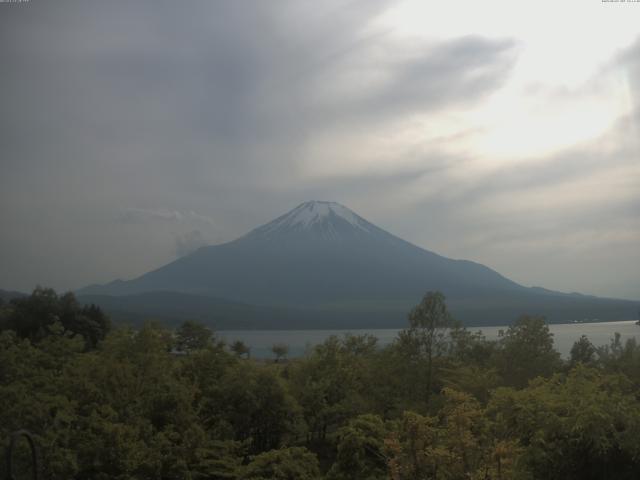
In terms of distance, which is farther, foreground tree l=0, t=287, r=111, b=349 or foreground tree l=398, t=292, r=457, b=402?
foreground tree l=0, t=287, r=111, b=349

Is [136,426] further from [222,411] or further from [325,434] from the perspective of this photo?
[325,434]

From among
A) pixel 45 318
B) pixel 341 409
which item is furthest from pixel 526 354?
pixel 45 318

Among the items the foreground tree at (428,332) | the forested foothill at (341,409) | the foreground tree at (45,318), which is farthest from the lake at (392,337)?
the foreground tree at (45,318)

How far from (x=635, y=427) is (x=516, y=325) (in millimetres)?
8573

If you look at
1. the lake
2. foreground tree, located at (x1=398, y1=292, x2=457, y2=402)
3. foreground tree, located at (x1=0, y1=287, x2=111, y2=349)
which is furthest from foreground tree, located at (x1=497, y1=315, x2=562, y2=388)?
foreground tree, located at (x1=0, y1=287, x2=111, y2=349)

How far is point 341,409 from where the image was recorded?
1549 cm

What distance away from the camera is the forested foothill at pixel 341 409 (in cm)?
908

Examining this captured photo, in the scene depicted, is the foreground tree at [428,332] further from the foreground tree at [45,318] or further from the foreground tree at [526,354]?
the foreground tree at [45,318]

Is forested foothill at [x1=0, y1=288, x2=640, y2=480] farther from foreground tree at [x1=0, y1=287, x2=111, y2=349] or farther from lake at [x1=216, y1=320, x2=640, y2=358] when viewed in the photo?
foreground tree at [x1=0, y1=287, x2=111, y2=349]

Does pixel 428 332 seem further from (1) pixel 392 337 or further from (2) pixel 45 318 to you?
(1) pixel 392 337

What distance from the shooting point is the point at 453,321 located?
56.9ft

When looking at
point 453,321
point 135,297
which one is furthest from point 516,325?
point 135,297

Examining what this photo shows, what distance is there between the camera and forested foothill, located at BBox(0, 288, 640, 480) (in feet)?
29.8

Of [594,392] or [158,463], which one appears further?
[158,463]
